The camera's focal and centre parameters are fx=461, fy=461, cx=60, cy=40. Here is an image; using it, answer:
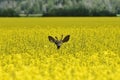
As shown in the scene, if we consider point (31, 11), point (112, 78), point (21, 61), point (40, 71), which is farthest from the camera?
point (31, 11)

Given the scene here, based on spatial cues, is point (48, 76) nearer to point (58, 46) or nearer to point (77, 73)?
point (77, 73)

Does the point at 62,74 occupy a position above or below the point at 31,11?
above

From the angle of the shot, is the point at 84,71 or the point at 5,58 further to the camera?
the point at 5,58

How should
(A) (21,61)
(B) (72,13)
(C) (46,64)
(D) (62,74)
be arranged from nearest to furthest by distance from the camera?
(D) (62,74) < (C) (46,64) < (A) (21,61) < (B) (72,13)

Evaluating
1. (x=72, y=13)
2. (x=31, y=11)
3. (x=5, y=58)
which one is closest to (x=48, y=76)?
(x=5, y=58)

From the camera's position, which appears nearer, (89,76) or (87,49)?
(89,76)

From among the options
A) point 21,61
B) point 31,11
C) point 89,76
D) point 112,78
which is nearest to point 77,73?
point 89,76

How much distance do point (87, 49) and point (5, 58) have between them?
4.20 m

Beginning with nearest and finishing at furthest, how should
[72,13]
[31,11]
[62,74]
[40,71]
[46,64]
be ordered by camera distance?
1. [62,74]
2. [40,71]
3. [46,64]
4. [72,13]
5. [31,11]

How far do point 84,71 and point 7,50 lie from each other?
663 centimetres

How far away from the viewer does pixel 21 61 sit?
10.9 meters

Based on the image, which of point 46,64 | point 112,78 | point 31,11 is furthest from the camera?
point 31,11

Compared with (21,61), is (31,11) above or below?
below

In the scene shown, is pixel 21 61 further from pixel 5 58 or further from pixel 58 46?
pixel 58 46
